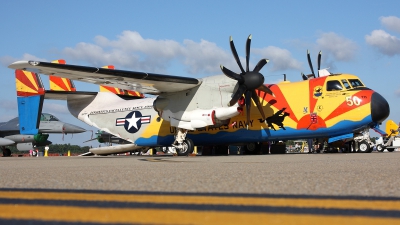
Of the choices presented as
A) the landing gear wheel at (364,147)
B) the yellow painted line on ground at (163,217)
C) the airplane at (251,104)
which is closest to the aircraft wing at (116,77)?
the airplane at (251,104)

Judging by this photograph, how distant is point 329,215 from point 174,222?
1.07 metres

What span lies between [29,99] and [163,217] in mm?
22095

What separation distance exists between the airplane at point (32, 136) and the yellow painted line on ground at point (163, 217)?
33.7 metres

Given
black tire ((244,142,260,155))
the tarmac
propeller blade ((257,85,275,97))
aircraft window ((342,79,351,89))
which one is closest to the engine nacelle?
propeller blade ((257,85,275,97))

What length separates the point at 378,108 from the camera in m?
18.8

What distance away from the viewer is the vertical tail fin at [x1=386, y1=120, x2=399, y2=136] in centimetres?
3388

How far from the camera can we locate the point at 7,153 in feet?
121

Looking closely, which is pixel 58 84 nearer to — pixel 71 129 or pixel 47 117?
pixel 71 129

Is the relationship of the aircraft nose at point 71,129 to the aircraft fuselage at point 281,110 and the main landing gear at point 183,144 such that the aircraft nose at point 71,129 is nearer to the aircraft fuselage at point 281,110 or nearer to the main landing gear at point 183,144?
the aircraft fuselage at point 281,110

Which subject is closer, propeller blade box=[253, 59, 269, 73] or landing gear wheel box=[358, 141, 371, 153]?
landing gear wheel box=[358, 141, 371, 153]

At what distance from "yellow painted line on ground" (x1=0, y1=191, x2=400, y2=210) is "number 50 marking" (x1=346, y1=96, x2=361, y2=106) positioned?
15.9 meters

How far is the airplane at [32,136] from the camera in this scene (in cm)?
3541

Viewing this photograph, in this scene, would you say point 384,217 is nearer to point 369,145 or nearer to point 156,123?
point 369,145

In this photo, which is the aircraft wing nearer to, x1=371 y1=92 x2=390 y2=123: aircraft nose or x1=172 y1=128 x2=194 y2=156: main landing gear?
x1=172 y1=128 x2=194 y2=156: main landing gear
